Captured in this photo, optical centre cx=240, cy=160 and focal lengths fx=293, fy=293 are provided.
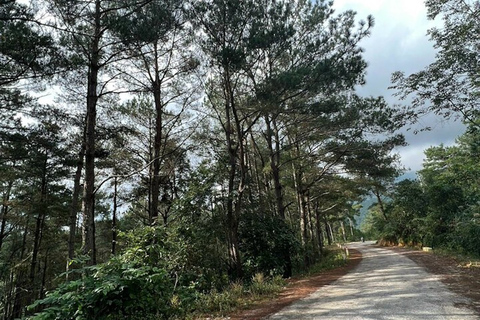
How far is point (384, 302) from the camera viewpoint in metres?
5.44

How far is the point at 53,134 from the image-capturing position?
9.67 m

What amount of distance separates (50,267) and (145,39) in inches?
826

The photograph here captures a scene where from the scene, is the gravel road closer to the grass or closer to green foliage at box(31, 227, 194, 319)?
the grass

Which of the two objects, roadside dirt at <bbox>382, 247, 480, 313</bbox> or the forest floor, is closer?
the forest floor

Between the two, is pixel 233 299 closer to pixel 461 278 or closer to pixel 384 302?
pixel 384 302

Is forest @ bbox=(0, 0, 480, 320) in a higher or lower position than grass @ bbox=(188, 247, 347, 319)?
higher

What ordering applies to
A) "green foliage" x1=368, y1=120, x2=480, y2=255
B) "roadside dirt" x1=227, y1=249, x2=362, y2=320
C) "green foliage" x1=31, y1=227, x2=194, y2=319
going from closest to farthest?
"green foliage" x1=31, y1=227, x2=194, y2=319 < "roadside dirt" x1=227, y1=249, x2=362, y2=320 < "green foliage" x1=368, y1=120, x2=480, y2=255

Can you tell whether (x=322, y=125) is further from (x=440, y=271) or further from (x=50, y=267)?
(x=50, y=267)

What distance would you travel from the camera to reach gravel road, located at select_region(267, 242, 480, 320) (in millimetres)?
4648

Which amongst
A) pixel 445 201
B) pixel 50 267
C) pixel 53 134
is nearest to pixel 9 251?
pixel 50 267

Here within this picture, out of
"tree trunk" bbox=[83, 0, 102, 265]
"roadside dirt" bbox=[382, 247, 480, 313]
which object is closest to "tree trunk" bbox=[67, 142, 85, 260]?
"tree trunk" bbox=[83, 0, 102, 265]

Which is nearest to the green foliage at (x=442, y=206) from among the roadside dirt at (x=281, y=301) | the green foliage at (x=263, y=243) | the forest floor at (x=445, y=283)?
the forest floor at (x=445, y=283)

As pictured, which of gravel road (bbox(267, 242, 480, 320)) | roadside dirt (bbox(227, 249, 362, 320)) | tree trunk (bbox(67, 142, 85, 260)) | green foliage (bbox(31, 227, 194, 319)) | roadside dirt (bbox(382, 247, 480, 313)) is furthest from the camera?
tree trunk (bbox(67, 142, 85, 260))

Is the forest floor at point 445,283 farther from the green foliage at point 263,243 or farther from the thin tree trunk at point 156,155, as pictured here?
the thin tree trunk at point 156,155
